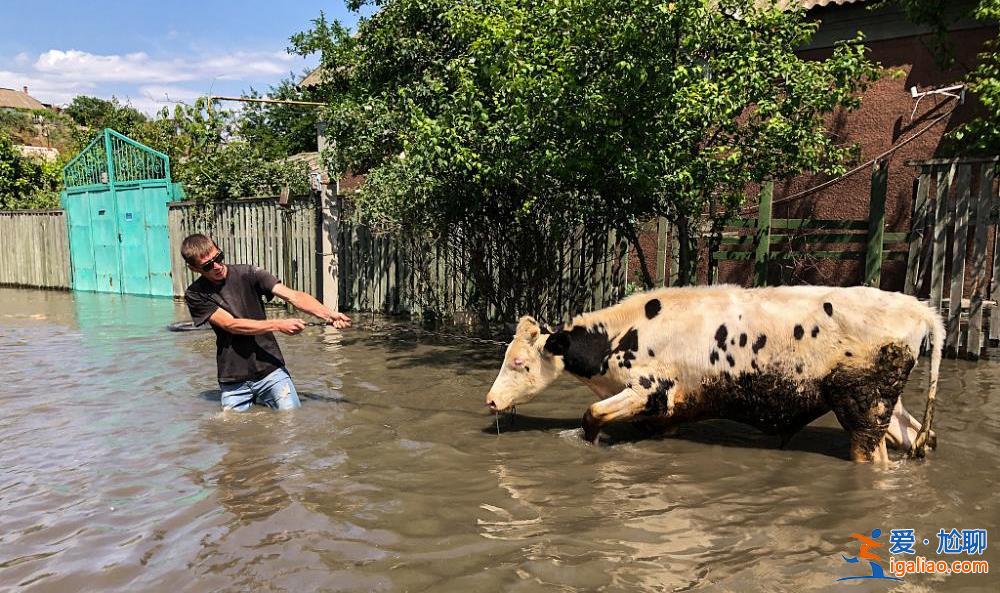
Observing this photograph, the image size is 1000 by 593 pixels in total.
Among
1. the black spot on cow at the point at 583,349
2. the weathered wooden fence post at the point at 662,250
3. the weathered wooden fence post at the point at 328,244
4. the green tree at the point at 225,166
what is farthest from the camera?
the green tree at the point at 225,166

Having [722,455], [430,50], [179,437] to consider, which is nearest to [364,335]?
[430,50]

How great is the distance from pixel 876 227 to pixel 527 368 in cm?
538

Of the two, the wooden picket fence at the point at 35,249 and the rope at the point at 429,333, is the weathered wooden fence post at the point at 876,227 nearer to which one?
the rope at the point at 429,333

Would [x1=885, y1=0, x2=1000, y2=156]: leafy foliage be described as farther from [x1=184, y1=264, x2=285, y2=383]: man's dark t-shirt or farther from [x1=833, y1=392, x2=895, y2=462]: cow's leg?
[x1=184, y1=264, x2=285, y2=383]: man's dark t-shirt

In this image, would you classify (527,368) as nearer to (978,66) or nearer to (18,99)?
(978,66)

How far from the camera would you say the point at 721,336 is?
17.7 ft

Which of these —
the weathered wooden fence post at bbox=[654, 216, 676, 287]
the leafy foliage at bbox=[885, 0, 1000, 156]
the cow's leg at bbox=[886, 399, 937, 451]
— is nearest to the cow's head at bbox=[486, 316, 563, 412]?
the cow's leg at bbox=[886, 399, 937, 451]

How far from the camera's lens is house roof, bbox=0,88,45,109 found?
80.6 meters

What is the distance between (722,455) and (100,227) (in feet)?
57.6

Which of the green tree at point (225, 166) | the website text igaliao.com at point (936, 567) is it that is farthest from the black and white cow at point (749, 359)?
the green tree at point (225, 166)

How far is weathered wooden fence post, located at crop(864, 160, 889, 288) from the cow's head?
4.89 m

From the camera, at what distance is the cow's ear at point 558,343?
6.04 metres

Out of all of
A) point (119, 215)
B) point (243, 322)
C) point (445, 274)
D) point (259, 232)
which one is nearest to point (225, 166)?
point (259, 232)

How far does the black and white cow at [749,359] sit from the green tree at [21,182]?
2226 centimetres
